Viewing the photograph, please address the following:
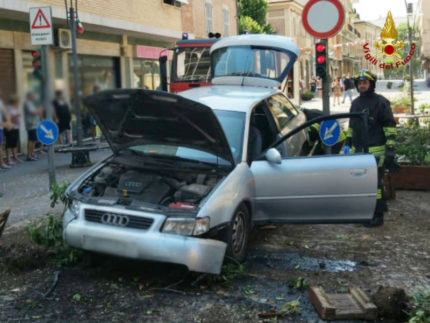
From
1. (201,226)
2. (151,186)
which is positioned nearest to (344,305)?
(201,226)

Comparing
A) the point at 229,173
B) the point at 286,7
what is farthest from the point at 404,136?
the point at 286,7

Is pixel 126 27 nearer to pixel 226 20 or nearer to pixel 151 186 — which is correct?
pixel 226 20

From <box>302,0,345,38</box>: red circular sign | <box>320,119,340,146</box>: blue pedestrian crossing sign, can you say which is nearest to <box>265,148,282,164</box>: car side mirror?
<box>320,119,340,146</box>: blue pedestrian crossing sign

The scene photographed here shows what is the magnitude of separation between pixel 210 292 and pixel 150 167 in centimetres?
145

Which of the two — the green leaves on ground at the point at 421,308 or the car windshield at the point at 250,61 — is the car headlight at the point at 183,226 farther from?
the car windshield at the point at 250,61

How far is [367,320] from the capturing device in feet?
13.7

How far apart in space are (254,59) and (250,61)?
0.17 m

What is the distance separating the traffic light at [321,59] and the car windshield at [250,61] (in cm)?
217

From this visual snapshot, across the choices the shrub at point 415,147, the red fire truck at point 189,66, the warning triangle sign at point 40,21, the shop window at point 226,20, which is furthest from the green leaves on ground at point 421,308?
the shop window at point 226,20

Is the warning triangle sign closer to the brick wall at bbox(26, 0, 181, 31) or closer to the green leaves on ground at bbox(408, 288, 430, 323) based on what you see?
the green leaves on ground at bbox(408, 288, 430, 323)

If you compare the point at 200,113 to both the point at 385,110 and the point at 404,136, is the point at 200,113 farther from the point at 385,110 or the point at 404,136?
the point at 404,136

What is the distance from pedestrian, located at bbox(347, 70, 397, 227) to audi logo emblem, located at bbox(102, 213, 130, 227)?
327cm

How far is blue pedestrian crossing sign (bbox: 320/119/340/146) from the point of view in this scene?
23.2 ft

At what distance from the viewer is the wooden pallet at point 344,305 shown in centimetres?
416
